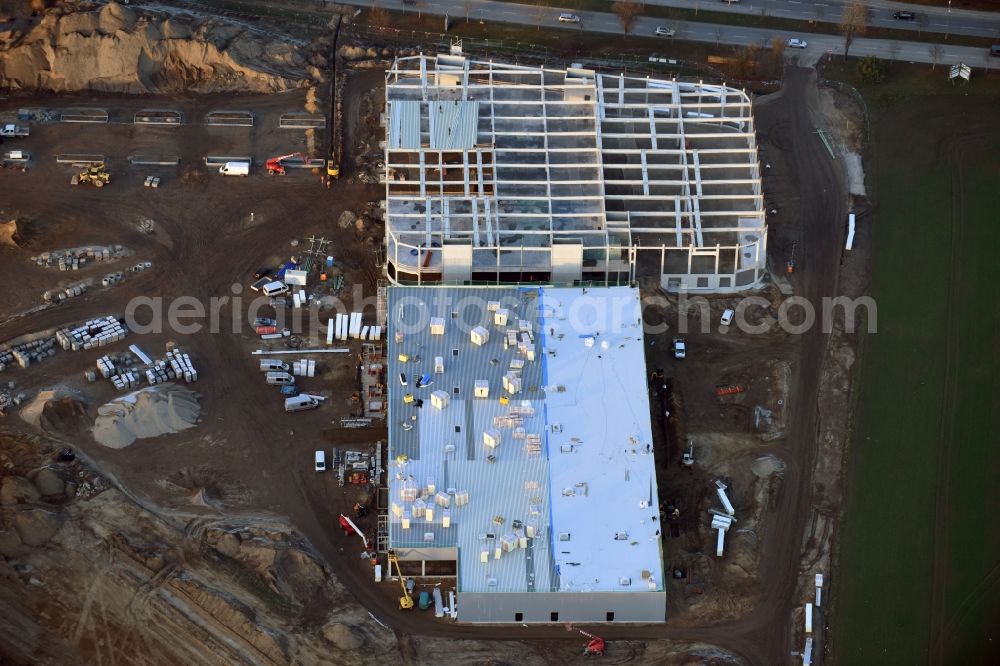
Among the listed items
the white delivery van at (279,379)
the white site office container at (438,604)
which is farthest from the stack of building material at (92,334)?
the white site office container at (438,604)

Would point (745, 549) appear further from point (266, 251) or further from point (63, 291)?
point (63, 291)

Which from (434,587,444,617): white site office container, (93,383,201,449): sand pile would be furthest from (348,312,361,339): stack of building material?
(434,587,444,617): white site office container

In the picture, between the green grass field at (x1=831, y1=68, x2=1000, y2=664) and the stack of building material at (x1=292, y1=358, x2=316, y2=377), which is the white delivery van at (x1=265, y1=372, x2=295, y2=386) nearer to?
the stack of building material at (x1=292, y1=358, x2=316, y2=377)

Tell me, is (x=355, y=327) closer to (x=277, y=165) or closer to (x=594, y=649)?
(x=277, y=165)

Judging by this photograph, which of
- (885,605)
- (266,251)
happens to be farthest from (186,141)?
(885,605)

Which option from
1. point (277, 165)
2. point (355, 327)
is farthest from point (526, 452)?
point (277, 165)

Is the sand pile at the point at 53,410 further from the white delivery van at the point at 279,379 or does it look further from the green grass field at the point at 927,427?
the green grass field at the point at 927,427

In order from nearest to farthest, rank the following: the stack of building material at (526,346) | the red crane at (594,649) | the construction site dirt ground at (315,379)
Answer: the red crane at (594,649), the construction site dirt ground at (315,379), the stack of building material at (526,346)
